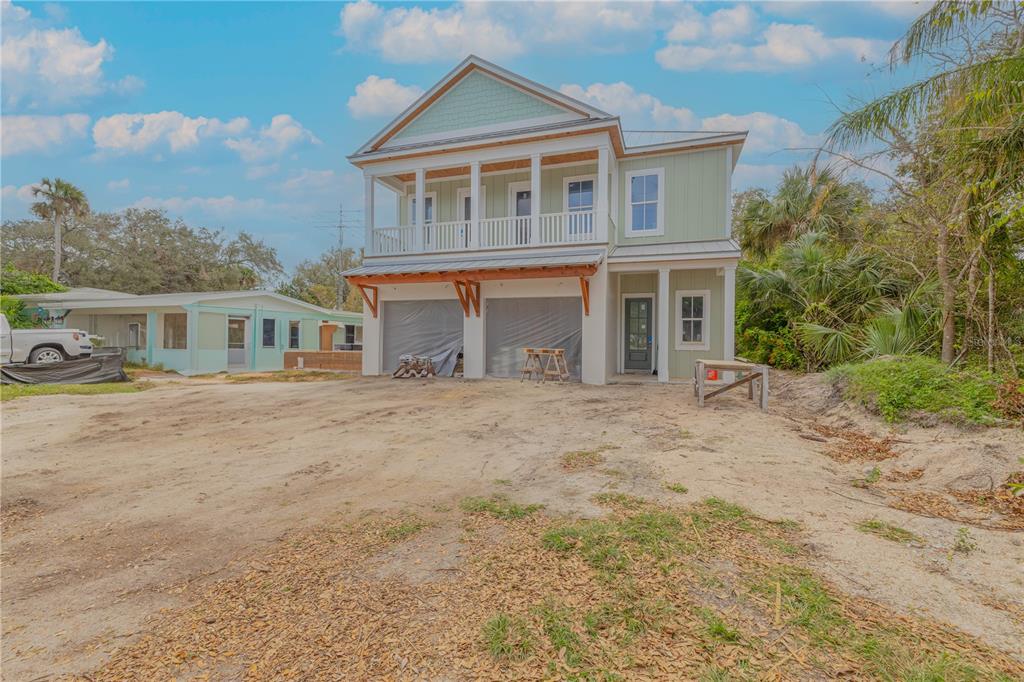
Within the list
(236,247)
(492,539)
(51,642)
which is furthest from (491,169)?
(236,247)

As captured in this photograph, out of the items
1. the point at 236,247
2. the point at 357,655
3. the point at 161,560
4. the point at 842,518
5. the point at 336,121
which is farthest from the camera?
the point at 336,121

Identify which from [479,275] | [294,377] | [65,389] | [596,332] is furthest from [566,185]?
[65,389]

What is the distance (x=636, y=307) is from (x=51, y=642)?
13.8 m

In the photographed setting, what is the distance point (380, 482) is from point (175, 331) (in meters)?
18.4

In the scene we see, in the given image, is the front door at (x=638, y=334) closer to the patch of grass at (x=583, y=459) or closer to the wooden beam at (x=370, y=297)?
the wooden beam at (x=370, y=297)

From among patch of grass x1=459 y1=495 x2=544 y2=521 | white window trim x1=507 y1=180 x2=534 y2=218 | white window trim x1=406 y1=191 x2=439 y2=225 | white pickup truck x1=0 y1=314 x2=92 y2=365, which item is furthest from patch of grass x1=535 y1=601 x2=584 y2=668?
white pickup truck x1=0 y1=314 x2=92 y2=365

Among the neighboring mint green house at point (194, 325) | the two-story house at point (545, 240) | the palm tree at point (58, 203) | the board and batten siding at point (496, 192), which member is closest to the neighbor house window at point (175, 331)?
the neighboring mint green house at point (194, 325)

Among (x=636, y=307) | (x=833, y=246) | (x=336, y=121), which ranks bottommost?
(x=636, y=307)

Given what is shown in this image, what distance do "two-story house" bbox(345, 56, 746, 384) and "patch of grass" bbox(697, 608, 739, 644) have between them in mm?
9537

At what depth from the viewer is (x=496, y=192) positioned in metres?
14.9

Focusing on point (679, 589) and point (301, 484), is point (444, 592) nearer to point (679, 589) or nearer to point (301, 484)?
point (679, 589)

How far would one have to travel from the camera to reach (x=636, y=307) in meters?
14.4

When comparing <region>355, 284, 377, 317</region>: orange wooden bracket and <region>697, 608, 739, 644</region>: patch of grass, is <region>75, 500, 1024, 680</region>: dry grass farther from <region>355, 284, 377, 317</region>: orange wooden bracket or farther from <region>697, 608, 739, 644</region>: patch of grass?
<region>355, 284, 377, 317</region>: orange wooden bracket

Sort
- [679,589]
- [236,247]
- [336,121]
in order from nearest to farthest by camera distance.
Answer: [679,589] → [236,247] → [336,121]
